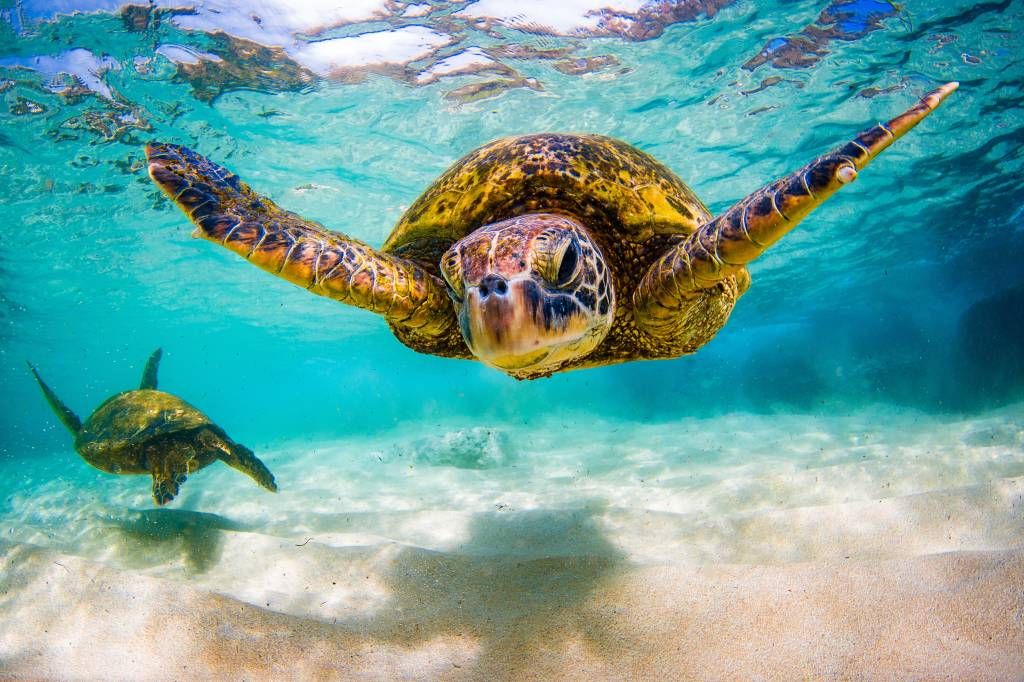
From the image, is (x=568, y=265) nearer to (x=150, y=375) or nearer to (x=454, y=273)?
(x=454, y=273)

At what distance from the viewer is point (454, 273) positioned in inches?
93.0

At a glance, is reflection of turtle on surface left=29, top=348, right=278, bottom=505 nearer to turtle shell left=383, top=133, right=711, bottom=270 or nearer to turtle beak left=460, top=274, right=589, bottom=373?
turtle shell left=383, top=133, right=711, bottom=270

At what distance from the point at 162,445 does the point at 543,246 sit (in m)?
7.09

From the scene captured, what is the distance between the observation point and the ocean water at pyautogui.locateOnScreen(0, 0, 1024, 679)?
2494 mm

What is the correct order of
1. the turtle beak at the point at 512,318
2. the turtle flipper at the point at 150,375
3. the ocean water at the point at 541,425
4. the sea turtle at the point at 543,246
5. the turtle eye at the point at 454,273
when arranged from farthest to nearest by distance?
1. the turtle flipper at the point at 150,375
2. the ocean water at the point at 541,425
3. the turtle eye at the point at 454,273
4. the sea turtle at the point at 543,246
5. the turtle beak at the point at 512,318

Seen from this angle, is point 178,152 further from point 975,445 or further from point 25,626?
point 975,445

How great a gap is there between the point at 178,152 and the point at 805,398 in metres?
28.7

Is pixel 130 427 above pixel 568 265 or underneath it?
underneath

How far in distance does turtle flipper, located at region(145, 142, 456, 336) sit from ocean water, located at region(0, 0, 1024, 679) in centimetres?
207

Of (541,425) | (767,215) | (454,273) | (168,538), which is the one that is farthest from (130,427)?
(541,425)

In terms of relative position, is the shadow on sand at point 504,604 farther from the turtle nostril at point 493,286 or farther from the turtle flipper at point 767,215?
the turtle flipper at point 767,215

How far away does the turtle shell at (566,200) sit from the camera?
11.2 feet

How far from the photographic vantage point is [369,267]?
2.93m

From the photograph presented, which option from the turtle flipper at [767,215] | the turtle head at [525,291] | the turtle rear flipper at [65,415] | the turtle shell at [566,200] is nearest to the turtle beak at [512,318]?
the turtle head at [525,291]
